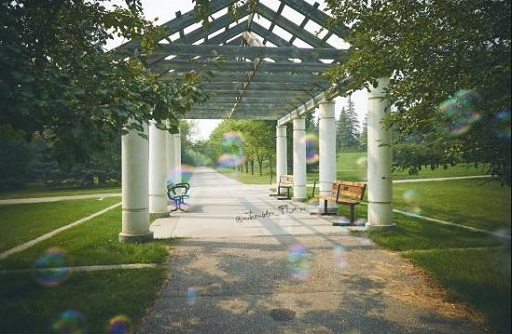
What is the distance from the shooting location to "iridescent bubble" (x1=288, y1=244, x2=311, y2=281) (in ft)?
17.8

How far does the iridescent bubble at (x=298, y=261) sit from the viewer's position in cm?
543

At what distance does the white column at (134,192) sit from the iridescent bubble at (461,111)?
574cm

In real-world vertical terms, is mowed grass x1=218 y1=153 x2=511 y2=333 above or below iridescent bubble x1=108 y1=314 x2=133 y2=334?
above

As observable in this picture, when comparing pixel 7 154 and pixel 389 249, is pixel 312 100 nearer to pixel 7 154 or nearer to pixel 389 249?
pixel 389 249

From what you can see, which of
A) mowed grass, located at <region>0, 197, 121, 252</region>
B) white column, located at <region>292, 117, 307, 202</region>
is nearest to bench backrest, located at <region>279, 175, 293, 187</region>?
white column, located at <region>292, 117, 307, 202</region>

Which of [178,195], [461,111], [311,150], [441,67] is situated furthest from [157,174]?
[311,150]

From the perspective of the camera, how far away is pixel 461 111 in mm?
3592

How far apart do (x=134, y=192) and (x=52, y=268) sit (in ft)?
7.52

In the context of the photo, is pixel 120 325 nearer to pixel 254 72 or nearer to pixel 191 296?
pixel 191 296

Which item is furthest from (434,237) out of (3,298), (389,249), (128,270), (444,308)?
(3,298)

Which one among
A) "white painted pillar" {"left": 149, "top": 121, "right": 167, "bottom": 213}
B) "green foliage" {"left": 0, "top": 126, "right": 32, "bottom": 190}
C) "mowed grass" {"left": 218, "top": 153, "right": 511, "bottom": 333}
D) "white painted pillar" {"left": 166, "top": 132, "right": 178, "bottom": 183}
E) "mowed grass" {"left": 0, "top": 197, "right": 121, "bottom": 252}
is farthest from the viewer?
"green foliage" {"left": 0, "top": 126, "right": 32, "bottom": 190}

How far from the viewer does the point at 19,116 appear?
295 centimetres

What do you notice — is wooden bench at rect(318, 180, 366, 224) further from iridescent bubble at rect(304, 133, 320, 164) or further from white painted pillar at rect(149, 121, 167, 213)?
iridescent bubble at rect(304, 133, 320, 164)

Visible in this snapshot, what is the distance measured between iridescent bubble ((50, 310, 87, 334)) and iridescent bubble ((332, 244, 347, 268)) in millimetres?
3690
